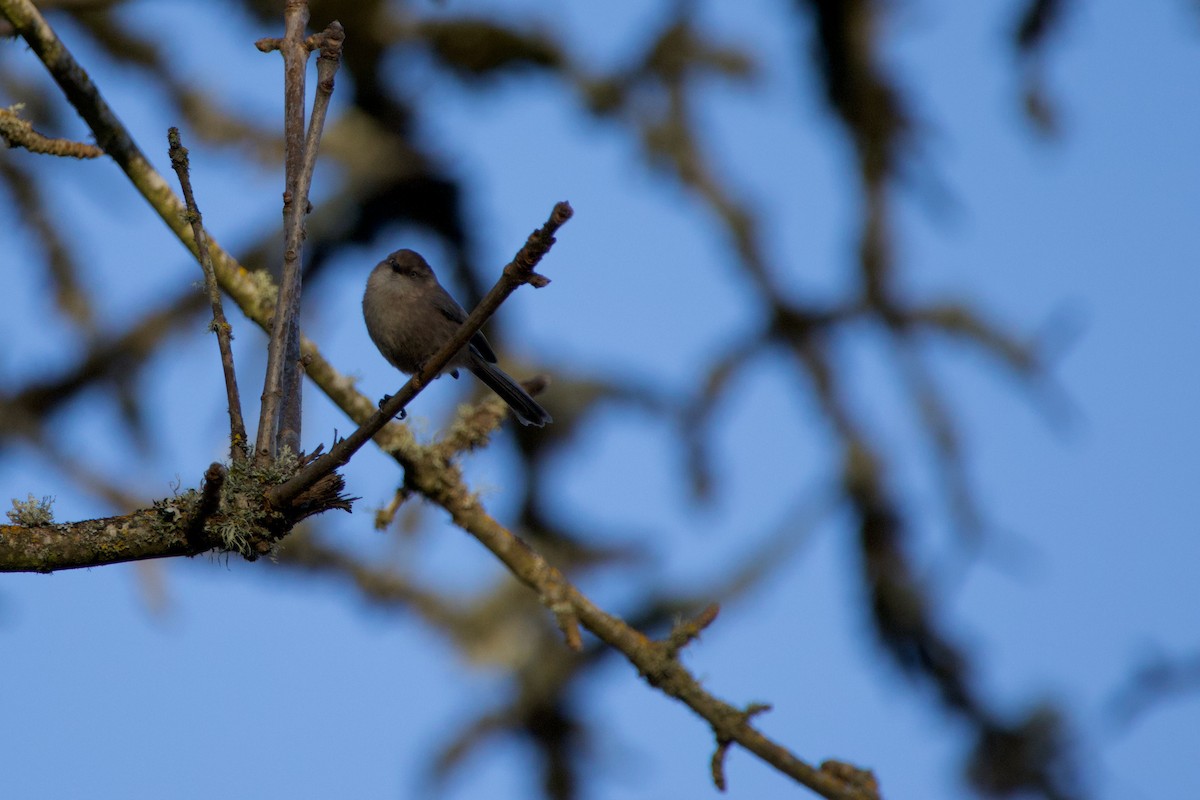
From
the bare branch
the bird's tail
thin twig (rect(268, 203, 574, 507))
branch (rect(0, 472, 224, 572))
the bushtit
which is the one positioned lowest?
branch (rect(0, 472, 224, 572))

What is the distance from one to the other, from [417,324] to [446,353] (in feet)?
7.44

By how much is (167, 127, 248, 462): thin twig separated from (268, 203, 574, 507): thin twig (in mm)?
181

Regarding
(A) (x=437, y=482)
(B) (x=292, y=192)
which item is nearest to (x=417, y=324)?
(A) (x=437, y=482)

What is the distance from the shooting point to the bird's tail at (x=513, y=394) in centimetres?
448

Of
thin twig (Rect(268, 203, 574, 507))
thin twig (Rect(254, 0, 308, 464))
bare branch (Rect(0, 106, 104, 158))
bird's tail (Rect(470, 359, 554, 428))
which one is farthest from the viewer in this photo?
bird's tail (Rect(470, 359, 554, 428))

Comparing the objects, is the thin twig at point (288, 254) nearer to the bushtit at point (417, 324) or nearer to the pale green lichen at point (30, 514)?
the pale green lichen at point (30, 514)

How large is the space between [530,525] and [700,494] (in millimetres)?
893

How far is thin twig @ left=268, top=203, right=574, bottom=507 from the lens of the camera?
7.50 ft

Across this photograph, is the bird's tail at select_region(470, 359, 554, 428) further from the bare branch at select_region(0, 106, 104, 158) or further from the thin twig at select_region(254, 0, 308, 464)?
the bare branch at select_region(0, 106, 104, 158)

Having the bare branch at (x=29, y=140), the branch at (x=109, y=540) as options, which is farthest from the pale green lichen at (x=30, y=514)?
the bare branch at (x=29, y=140)

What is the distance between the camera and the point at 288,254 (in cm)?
284

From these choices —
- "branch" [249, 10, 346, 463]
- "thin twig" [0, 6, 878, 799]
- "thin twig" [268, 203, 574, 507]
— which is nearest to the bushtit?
"thin twig" [0, 6, 878, 799]

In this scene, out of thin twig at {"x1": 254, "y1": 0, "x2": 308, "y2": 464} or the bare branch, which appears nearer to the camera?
thin twig at {"x1": 254, "y1": 0, "x2": 308, "y2": 464}

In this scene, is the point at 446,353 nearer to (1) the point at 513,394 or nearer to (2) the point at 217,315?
(2) the point at 217,315
